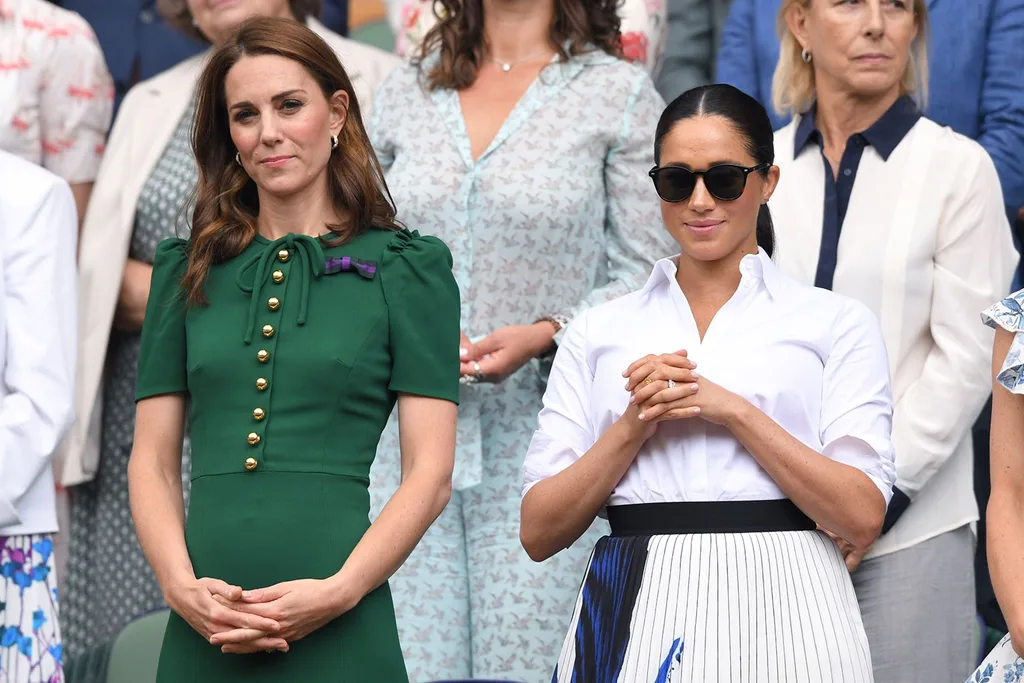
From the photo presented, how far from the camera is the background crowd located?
4.06 m

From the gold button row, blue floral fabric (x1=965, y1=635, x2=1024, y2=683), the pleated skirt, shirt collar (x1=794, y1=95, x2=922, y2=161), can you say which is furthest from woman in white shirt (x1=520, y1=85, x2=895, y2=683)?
shirt collar (x1=794, y1=95, x2=922, y2=161)

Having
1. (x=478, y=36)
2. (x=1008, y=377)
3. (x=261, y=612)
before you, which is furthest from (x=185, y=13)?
(x=1008, y=377)

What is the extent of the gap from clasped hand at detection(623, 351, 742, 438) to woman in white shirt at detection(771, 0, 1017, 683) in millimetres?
1029

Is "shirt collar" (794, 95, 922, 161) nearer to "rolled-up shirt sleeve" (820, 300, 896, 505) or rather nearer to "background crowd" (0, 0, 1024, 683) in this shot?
"background crowd" (0, 0, 1024, 683)

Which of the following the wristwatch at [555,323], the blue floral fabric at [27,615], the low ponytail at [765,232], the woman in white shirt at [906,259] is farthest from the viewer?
the wristwatch at [555,323]

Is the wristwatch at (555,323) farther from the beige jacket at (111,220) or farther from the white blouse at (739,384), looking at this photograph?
the beige jacket at (111,220)

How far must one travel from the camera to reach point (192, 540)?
3289 mm

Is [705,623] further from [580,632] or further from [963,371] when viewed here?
[963,371]

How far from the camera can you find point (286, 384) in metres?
3.30

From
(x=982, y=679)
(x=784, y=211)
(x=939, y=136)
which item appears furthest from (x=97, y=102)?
(x=982, y=679)

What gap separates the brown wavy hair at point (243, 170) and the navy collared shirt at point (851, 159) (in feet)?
4.05

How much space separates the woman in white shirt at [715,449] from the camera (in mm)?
3092

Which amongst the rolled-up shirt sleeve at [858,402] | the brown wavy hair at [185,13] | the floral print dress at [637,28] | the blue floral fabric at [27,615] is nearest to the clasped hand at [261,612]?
the blue floral fabric at [27,615]

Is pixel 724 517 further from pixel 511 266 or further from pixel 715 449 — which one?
pixel 511 266
